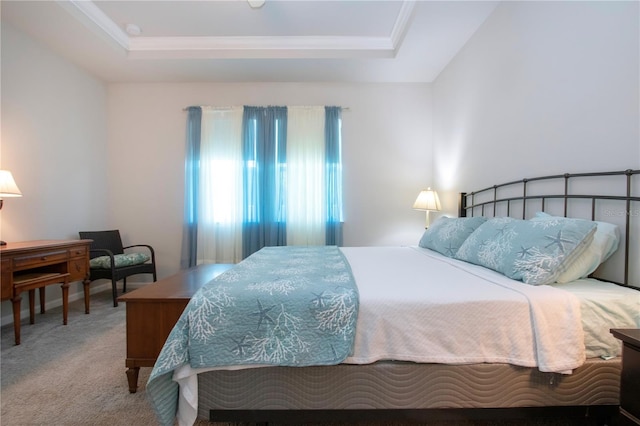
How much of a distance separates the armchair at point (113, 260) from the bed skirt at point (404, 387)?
7.20 feet

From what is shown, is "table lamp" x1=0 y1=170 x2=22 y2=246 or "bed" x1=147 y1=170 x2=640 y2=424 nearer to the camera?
"bed" x1=147 y1=170 x2=640 y2=424

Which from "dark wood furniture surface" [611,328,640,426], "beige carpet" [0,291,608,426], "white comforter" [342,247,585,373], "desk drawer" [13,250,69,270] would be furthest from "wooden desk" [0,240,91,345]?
"dark wood furniture surface" [611,328,640,426]

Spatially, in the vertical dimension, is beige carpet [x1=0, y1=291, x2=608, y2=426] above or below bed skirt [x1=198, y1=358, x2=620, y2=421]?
below

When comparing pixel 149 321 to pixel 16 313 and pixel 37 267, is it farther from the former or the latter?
pixel 37 267

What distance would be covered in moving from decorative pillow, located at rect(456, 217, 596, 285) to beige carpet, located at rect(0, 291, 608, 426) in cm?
73

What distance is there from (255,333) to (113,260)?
2561 millimetres

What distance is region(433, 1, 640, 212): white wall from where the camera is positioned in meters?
1.39

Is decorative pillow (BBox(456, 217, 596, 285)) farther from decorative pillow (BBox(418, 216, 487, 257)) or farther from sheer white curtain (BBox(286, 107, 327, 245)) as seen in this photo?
sheer white curtain (BBox(286, 107, 327, 245))

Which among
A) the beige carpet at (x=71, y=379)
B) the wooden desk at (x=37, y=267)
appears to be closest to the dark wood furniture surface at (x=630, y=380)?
the beige carpet at (x=71, y=379)

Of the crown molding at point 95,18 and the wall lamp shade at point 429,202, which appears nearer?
the crown molding at point 95,18

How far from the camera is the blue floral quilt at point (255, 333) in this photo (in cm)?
112

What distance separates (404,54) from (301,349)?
122 inches

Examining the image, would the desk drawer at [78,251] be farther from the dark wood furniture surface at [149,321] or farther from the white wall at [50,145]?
the dark wood furniture surface at [149,321]

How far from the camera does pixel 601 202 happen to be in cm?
150
